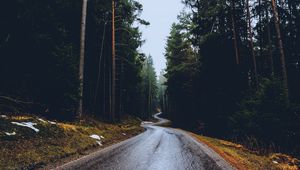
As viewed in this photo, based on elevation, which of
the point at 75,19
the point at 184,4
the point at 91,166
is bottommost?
the point at 91,166

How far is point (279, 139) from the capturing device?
13250 mm

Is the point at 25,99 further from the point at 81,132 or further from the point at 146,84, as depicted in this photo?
the point at 146,84

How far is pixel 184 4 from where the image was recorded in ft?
76.8

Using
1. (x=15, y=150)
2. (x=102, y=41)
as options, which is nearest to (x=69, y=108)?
(x=15, y=150)

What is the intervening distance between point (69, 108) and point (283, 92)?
460 inches

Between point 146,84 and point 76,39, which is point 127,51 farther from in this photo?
point 146,84

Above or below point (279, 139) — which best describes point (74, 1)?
above

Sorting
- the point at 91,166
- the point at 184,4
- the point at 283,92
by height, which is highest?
the point at 184,4

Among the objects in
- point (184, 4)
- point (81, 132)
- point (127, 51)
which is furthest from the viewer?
point (127, 51)

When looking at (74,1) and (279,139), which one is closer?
(279,139)

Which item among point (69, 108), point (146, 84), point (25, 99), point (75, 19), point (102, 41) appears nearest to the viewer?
point (25, 99)

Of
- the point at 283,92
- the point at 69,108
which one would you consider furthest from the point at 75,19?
the point at 283,92

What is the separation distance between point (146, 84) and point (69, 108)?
6501cm

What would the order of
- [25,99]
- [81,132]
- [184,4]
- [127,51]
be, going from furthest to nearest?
[127,51] → [184,4] → [81,132] → [25,99]
